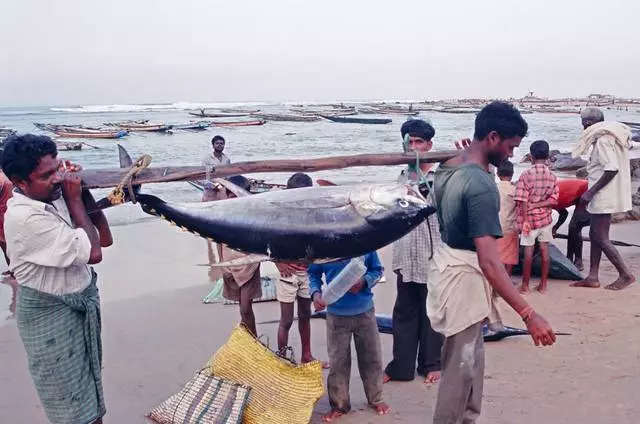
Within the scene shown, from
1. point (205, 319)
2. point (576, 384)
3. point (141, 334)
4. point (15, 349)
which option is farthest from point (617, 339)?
point (15, 349)

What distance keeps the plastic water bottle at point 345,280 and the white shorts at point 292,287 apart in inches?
38.1

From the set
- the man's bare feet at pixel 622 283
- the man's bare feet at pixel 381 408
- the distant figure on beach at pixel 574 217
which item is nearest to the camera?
the man's bare feet at pixel 381 408

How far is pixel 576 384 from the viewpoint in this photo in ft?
14.5

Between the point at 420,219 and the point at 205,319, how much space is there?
433 centimetres

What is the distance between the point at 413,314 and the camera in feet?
15.3

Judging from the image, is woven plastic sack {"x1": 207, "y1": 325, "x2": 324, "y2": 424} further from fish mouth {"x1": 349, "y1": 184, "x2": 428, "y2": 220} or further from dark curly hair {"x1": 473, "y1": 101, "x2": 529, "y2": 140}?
dark curly hair {"x1": 473, "y1": 101, "x2": 529, "y2": 140}

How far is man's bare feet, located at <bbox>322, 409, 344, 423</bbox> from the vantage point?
4098 millimetres

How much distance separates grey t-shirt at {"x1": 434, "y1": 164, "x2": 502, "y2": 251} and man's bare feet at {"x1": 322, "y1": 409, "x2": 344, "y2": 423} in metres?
1.61

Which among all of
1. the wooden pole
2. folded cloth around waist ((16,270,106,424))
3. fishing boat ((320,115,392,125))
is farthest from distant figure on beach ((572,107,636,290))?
fishing boat ((320,115,392,125))

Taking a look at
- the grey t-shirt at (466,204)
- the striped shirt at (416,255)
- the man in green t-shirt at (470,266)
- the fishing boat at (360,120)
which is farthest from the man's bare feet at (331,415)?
the fishing boat at (360,120)

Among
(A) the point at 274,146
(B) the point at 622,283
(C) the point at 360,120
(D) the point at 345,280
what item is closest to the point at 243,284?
(D) the point at 345,280

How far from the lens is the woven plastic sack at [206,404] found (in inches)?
147

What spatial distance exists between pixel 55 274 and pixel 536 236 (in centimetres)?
544

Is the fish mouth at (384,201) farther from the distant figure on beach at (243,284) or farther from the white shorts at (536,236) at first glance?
the white shorts at (536,236)
